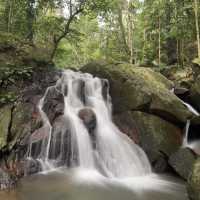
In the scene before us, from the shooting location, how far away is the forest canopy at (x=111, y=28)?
14883 mm

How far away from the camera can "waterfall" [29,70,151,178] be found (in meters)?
8.98

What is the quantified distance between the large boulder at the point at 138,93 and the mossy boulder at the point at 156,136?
1.19 feet

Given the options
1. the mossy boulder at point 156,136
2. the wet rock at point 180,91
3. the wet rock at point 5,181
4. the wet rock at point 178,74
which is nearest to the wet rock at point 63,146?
the wet rock at point 5,181

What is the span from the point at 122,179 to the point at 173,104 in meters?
3.81

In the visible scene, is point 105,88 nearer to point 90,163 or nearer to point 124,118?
point 124,118

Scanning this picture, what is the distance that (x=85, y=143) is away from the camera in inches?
380

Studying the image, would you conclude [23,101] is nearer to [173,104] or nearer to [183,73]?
[173,104]

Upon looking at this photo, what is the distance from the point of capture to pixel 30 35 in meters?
16.0

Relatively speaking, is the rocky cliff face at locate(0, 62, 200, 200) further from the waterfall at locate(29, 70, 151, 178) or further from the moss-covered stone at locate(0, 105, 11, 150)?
the waterfall at locate(29, 70, 151, 178)

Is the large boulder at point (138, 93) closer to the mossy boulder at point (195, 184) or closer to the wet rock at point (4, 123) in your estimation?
the wet rock at point (4, 123)

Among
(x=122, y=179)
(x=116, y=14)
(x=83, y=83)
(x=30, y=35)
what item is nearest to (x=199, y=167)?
(x=122, y=179)

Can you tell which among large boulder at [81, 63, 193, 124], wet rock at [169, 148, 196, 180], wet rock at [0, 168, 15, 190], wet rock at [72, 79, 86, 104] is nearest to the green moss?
large boulder at [81, 63, 193, 124]

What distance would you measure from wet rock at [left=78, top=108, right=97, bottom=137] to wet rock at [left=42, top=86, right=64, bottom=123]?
2.39 ft

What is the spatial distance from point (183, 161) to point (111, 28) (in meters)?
19.0
